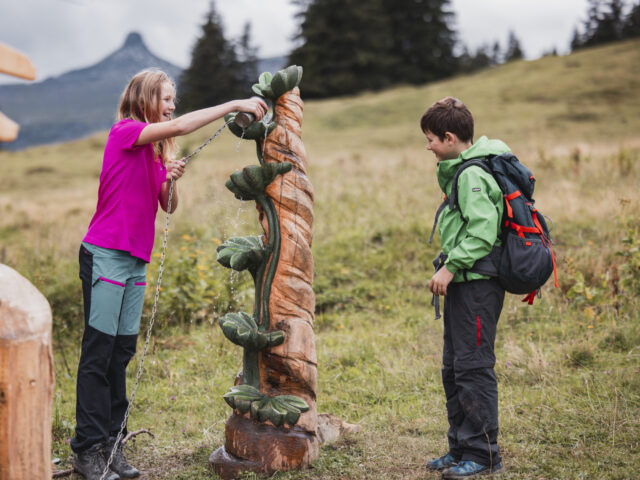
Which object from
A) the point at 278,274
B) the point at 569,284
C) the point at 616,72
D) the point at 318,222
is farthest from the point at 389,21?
the point at 278,274

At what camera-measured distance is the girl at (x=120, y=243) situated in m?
3.25

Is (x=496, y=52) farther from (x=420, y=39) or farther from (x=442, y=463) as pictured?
(x=442, y=463)

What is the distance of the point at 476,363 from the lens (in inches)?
127

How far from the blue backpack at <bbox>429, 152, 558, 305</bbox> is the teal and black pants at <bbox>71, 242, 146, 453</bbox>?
189 centimetres

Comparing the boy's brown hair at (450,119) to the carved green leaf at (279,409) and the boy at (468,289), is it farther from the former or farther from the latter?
the carved green leaf at (279,409)

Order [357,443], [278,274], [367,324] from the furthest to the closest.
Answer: [367,324], [357,443], [278,274]

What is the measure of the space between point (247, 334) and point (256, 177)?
908 millimetres

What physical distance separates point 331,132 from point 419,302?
19739 millimetres

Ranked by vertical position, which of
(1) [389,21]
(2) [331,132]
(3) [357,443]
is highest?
(1) [389,21]

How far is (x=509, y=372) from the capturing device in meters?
4.82

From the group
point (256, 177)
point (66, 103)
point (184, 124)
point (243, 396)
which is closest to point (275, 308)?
point (243, 396)

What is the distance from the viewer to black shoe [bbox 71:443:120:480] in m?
3.33

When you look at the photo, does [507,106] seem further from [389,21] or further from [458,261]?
[458,261]

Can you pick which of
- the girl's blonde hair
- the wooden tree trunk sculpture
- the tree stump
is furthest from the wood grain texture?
the tree stump
